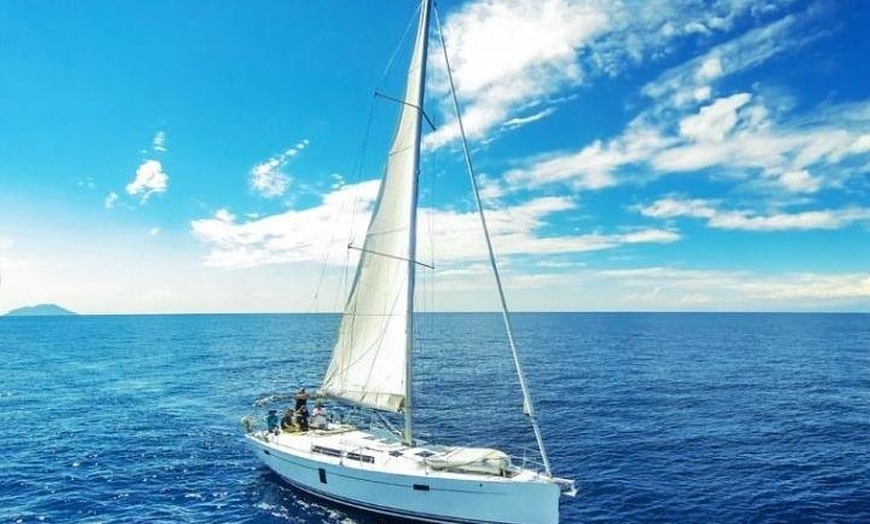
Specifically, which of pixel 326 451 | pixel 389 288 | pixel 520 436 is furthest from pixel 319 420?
pixel 520 436

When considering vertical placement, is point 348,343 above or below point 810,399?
above

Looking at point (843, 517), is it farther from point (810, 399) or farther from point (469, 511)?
point (810, 399)

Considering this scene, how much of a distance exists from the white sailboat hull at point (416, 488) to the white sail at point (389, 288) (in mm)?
2943

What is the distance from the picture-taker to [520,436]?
38344 millimetres

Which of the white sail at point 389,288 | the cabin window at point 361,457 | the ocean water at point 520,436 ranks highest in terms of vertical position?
the white sail at point 389,288

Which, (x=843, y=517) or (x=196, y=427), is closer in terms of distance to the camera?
(x=843, y=517)

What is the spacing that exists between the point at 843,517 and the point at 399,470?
2158 centimetres

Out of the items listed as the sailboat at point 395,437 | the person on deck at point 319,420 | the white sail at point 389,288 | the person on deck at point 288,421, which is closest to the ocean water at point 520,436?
the sailboat at point 395,437

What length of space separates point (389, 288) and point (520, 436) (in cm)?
1845

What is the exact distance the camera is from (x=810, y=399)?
172ft

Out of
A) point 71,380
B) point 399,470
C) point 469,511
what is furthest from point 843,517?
point 71,380

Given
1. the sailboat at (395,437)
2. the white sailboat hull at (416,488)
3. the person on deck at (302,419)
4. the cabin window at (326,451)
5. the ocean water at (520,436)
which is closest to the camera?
the white sailboat hull at (416,488)

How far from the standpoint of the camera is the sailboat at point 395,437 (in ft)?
70.8

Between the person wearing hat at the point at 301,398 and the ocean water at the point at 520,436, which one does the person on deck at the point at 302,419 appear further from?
the ocean water at the point at 520,436
